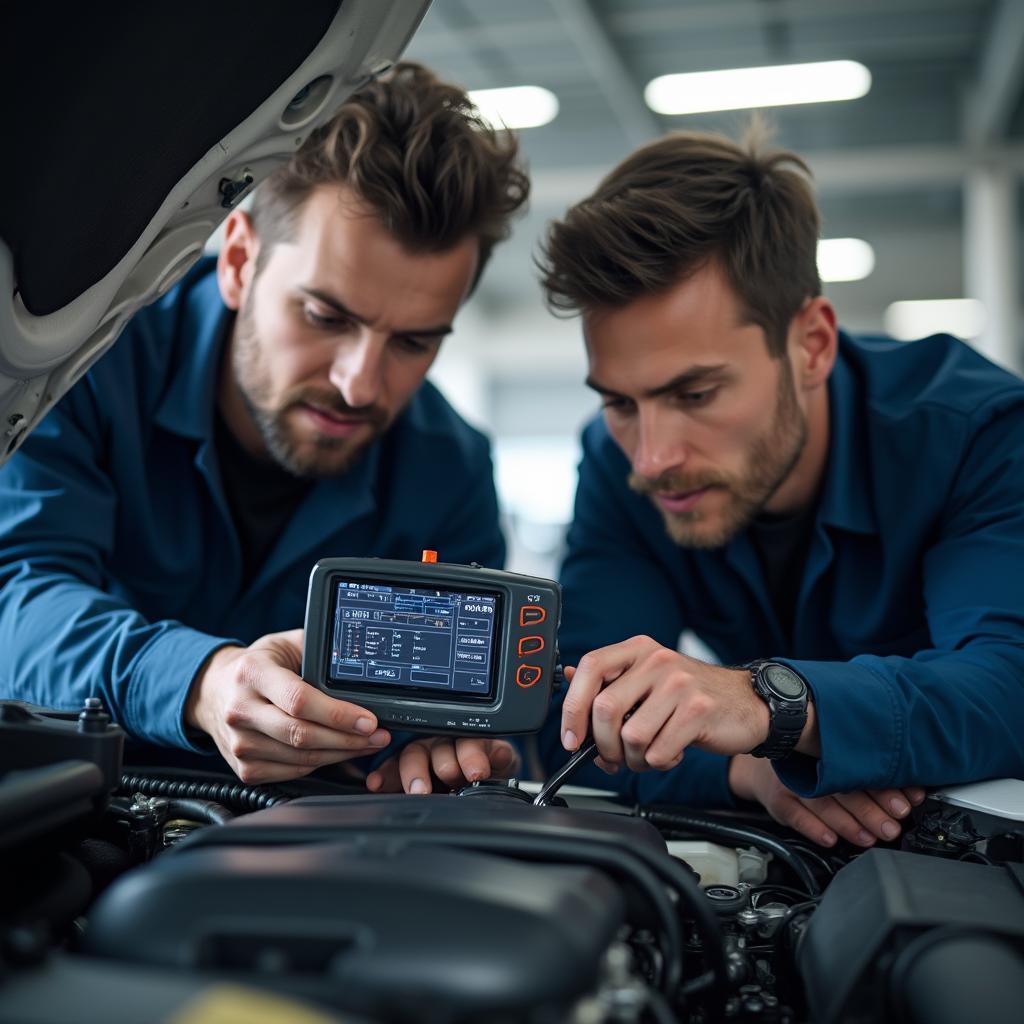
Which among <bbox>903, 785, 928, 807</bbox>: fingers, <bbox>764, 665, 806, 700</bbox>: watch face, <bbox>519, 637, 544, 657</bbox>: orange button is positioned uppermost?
<bbox>519, 637, 544, 657</bbox>: orange button

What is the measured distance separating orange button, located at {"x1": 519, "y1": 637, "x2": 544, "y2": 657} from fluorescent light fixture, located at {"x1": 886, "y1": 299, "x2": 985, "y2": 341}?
33.0 ft

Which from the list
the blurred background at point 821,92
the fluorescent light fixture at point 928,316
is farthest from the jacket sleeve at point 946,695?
the fluorescent light fixture at point 928,316

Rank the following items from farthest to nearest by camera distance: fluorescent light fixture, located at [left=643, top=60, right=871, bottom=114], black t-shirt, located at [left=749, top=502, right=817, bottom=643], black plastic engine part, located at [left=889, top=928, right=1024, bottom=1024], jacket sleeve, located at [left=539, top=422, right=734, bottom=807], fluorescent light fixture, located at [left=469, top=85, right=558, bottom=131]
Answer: fluorescent light fixture, located at [left=469, top=85, right=558, bottom=131], fluorescent light fixture, located at [left=643, top=60, right=871, bottom=114], black t-shirt, located at [left=749, top=502, right=817, bottom=643], jacket sleeve, located at [left=539, top=422, right=734, bottom=807], black plastic engine part, located at [left=889, top=928, right=1024, bottom=1024]

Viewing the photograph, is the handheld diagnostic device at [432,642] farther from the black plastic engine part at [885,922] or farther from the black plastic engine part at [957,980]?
the black plastic engine part at [957,980]

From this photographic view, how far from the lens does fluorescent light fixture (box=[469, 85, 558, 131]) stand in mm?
6004

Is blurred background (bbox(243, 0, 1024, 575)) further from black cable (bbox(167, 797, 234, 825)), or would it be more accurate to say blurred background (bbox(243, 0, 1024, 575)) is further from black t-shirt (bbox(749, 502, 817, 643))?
black cable (bbox(167, 797, 234, 825))

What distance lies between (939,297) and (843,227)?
7.10 ft

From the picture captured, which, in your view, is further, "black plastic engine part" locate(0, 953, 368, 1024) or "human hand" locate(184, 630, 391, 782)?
"human hand" locate(184, 630, 391, 782)

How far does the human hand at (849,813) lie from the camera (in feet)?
3.46

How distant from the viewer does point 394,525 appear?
180 cm

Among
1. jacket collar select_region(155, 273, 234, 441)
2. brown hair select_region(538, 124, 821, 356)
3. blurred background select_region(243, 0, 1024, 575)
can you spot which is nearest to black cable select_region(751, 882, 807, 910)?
brown hair select_region(538, 124, 821, 356)

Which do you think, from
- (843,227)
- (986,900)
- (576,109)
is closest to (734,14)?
(576,109)

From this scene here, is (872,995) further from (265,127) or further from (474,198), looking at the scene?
(474,198)

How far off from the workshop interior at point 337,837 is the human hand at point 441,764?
43 millimetres
